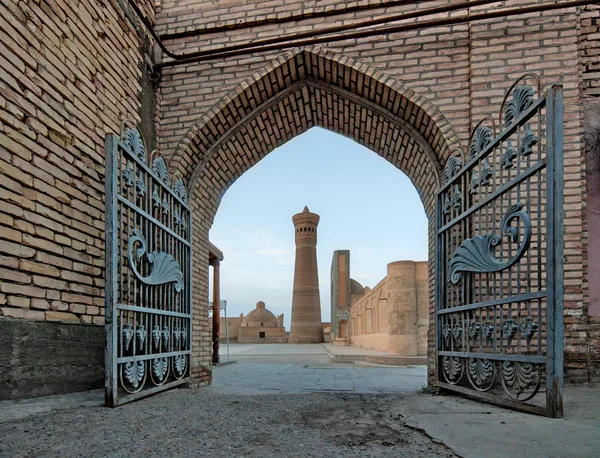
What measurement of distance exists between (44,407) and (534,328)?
3.05 metres

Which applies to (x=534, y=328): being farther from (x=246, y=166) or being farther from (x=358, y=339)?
(x=358, y=339)

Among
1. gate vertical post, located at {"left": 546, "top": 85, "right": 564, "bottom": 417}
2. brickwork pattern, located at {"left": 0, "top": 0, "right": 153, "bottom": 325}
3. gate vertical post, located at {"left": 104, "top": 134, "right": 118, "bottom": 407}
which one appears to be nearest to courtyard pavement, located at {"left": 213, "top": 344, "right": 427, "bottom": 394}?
gate vertical post, located at {"left": 104, "top": 134, "right": 118, "bottom": 407}

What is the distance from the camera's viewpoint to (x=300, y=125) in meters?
6.22

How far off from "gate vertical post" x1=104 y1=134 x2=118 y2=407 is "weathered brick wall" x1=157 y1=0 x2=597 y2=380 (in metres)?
1.93

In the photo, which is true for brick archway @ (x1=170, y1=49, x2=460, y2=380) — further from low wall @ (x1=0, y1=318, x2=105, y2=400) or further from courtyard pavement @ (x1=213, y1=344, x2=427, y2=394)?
low wall @ (x1=0, y1=318, x2=105, y2=400)

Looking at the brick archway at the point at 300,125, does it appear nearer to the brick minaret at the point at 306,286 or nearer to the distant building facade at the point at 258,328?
the brick minaret at the point at 306,286

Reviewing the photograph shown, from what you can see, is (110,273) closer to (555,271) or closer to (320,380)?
(555,271)

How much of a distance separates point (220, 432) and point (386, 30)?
4.11 m

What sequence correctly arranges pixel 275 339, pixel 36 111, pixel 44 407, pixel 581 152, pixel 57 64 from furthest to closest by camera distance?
1. pixel 275 339
2. pixel 581 152
3. pixel 57 64
4. pixel 36 111
5. pixel 44 407

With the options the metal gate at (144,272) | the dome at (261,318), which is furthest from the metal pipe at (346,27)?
the dome at (261,318)

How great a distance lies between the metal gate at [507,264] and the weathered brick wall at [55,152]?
2970mm

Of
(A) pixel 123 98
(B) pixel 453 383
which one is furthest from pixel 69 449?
(A) pixel 123 98

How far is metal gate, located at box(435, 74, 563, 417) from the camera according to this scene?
2.76 meters

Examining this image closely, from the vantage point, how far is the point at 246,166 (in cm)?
634
